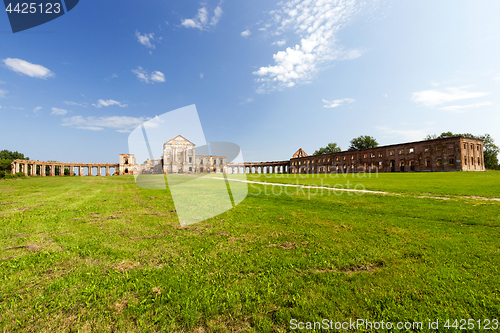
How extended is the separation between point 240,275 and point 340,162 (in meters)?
71.7

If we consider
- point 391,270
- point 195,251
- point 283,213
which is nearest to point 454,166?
point 283,213

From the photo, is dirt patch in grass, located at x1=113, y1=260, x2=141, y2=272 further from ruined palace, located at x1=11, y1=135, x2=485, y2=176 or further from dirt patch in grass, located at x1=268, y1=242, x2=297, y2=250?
ruined palace, located at x1=11, y1=135, x2=485, y2=176

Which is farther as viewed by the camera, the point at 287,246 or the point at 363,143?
the point at 363,143

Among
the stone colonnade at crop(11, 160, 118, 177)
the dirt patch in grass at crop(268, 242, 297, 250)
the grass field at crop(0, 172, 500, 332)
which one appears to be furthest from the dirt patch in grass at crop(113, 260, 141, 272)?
the stone colonnade at crop(11, 160, 118, 177)

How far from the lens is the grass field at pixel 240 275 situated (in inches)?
108

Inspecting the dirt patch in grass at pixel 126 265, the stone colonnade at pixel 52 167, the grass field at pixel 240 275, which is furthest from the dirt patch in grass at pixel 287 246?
the stone colonnade at pixel 52 167

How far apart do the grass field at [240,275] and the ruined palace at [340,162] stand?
26920 millimetres

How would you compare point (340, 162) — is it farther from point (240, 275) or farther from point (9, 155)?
point (9, 155)

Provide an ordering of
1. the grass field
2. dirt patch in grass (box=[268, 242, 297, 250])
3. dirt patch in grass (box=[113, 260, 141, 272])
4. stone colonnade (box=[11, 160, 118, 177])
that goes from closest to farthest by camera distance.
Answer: the grass field
dirt patch in grass (box=[113, 260, 141, 272])
dirt patch in grass (box=[268, 242, 297, 250])
stone colonnade (box=[11, 160, 118, 177])

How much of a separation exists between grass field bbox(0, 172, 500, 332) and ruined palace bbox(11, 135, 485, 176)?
26.9 m

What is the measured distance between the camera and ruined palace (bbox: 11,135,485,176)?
44000 millimetres

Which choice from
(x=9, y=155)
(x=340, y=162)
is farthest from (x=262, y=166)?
(x=9, y=155)

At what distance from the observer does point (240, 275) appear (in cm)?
381

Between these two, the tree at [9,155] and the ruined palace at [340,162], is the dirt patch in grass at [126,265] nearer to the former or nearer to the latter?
the ruined palace at [340,162]
